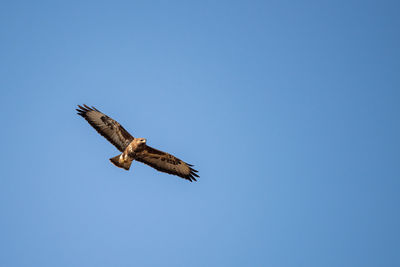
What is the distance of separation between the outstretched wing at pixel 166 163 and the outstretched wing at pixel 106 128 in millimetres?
600

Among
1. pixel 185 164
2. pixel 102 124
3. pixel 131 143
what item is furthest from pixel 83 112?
pixel 185 164

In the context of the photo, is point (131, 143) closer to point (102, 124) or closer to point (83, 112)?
point (102, 124)

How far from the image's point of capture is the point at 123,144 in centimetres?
1126

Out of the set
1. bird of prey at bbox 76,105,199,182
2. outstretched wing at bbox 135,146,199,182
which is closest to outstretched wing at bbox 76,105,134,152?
bird of prey at bbox 76,105,199,182

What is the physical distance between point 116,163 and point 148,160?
45.0 inches

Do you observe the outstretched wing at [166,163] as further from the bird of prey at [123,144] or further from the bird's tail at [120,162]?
the bird's tail at [120,162]

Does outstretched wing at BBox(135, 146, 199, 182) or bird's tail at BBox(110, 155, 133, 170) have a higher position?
outstretched wing at BBox(135, 146, 199, 182)

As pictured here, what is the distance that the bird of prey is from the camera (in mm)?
10914

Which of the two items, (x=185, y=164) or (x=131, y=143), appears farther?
(x=185, y=164)

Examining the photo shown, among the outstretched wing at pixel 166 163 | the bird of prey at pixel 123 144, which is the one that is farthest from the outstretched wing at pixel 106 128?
the outstretched wing at pixel 166 163

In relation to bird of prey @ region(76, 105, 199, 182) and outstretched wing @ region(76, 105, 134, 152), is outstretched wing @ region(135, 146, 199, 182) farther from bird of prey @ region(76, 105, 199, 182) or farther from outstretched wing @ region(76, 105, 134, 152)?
outstretched wing @ region(76, 105, 134, 152)

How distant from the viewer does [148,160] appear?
38.2ft

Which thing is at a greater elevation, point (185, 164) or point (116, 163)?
point (185, 164)

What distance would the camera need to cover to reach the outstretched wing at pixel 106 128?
11.2 metres
